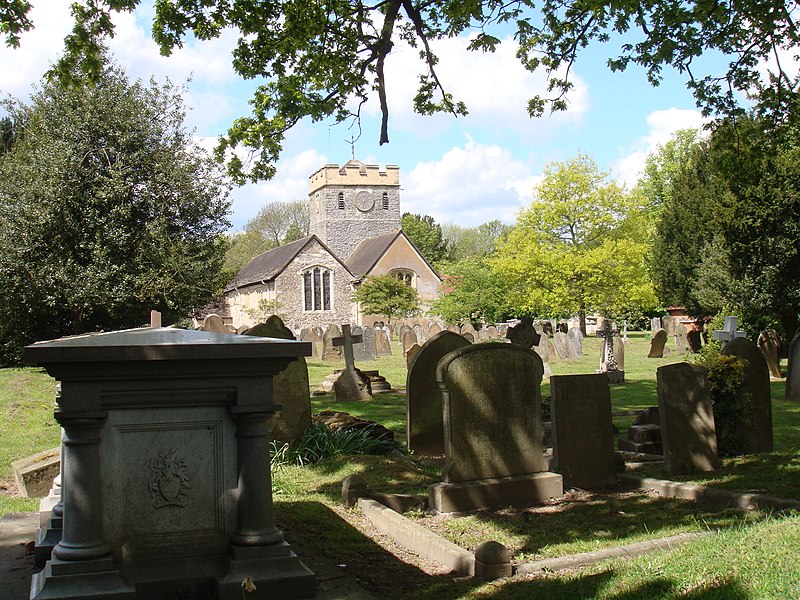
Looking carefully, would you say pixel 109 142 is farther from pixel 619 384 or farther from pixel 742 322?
pixel 742 322

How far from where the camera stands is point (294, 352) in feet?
15.4

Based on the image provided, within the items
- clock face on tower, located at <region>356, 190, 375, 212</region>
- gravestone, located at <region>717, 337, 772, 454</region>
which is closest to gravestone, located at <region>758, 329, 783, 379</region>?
gravestone, located at <region>717, 337, 772, 454</region>

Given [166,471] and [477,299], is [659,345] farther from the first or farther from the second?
[166,471]

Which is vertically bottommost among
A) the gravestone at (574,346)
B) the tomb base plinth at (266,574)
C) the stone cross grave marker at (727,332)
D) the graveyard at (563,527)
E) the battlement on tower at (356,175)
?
the graveyard at (563,527)

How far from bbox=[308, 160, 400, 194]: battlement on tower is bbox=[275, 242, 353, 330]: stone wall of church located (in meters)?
16.7

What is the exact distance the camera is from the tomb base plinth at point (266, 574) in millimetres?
4352

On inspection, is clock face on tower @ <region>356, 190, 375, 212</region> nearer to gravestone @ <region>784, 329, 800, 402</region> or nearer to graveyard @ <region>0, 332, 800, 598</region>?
gravestone @ <region>784, 329, 800, 402</region>

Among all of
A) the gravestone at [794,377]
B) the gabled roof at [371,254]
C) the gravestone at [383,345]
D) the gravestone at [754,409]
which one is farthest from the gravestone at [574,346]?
the gabled roof at [371,254]

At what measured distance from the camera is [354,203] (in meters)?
72.7

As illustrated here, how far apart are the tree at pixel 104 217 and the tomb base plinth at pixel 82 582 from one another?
1760 centimetres

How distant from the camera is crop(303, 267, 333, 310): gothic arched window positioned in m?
56.7

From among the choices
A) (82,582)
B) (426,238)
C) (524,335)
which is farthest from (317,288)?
(82,582)

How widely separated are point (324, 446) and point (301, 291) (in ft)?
155

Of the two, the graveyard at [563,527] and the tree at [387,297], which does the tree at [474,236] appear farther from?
the graveyard at [563,527]
